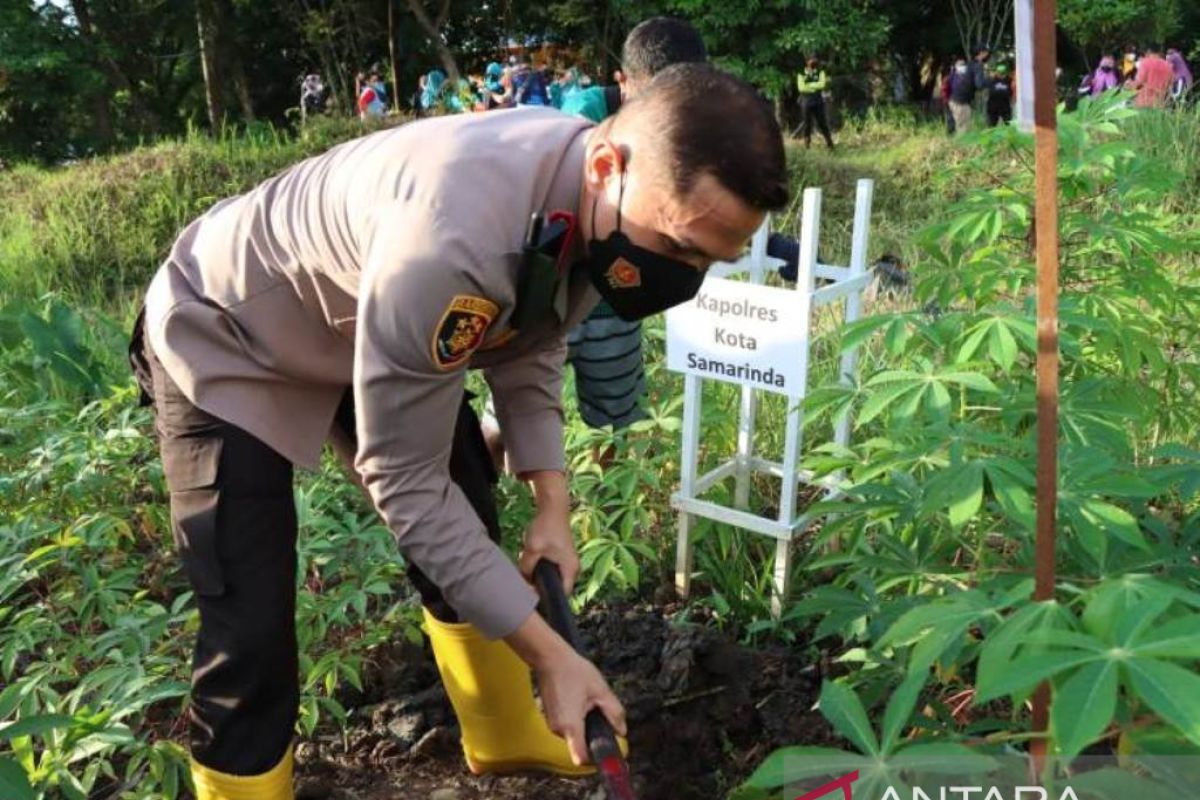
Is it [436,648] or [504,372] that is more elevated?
[504,372]

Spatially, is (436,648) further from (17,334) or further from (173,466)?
(17,334)

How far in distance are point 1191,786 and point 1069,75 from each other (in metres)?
19.2

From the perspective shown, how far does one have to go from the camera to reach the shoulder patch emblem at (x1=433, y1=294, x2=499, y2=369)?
132 centimetres

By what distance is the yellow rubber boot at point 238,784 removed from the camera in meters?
1.73

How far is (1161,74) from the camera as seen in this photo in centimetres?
1170

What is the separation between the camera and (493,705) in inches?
83.3

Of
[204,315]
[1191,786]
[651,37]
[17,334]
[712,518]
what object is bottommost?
[712,518]

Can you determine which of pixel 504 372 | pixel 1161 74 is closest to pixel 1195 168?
pixel 1161 74

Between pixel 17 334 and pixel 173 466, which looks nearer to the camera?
pixel 173 466

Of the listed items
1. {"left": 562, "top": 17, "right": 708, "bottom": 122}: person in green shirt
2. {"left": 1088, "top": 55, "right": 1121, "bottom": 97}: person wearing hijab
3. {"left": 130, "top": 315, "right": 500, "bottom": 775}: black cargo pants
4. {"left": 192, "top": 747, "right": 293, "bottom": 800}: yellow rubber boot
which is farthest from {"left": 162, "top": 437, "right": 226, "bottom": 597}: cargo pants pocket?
{"left": 1088, "top": 55, "right": 1121, "bottom": 97}: person wearing hijab

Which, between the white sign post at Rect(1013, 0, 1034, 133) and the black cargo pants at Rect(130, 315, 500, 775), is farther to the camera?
the black cargo pants at Rect(130, 315, 500, 775)

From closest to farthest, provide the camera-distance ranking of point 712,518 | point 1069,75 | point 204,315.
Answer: point 204,315 → point 712,518 → point 1069,75

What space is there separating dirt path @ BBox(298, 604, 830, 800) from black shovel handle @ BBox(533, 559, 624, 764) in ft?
1.77

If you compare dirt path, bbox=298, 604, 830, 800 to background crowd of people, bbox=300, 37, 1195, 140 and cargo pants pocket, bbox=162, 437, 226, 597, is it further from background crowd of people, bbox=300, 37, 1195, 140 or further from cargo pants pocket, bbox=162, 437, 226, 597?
background crowd of people, bbox=300, 37, 1195, 140
